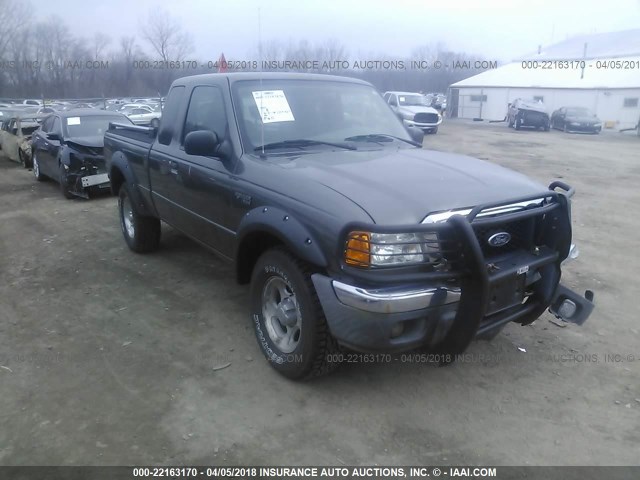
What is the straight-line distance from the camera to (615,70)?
33.3 meters

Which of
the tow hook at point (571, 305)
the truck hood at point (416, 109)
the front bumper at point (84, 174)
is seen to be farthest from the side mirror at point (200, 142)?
the truck hood at point (416, 109)

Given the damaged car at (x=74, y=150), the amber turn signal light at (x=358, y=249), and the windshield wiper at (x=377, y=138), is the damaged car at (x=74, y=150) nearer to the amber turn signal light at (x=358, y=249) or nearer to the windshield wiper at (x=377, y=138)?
the windshield wiper at (x=377, y=138)

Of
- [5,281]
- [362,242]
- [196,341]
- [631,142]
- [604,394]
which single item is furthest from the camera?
[631,142]

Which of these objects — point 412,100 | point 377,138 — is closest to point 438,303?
point 377,138

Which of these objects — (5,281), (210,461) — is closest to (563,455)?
(210,461)

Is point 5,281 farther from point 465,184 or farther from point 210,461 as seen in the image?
point 465,184

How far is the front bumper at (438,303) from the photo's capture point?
2.69 metres

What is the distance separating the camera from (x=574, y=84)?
3259 cm

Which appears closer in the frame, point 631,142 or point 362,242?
point 362,242

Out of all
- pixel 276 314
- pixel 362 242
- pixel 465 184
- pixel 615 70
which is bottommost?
pixel 276 314

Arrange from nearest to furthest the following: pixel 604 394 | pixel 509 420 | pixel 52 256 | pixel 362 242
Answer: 1. pixel 362 242
2. pixel 509 420
3. pixel 604 394
4. pixel 52 256

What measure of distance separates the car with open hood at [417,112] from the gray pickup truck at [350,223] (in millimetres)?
19459

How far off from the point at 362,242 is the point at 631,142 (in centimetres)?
2451

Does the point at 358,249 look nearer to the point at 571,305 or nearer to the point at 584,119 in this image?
the point at 571,305
